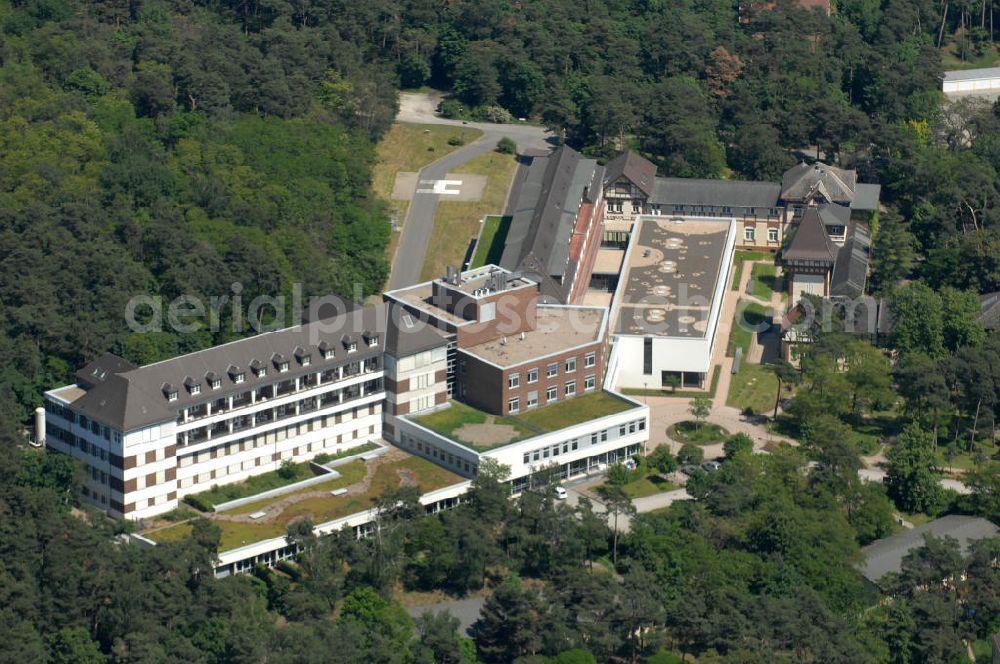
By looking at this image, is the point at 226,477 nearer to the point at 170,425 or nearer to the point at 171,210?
the point at 170,425

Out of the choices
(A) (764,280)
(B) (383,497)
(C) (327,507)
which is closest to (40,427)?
(C) (327,507)

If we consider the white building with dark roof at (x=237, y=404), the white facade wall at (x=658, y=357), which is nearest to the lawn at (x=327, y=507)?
the white building with dark roof at (x=237, y=404)

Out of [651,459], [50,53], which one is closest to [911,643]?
[651,459]

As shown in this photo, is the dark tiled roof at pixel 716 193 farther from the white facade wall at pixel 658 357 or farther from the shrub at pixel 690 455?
the shrub at pixel 690 455

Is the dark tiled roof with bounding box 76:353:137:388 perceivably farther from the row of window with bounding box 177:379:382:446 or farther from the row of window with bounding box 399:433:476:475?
the row of window with bounding box 399:433:476:475

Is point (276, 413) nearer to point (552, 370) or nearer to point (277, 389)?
point (277, 389)
